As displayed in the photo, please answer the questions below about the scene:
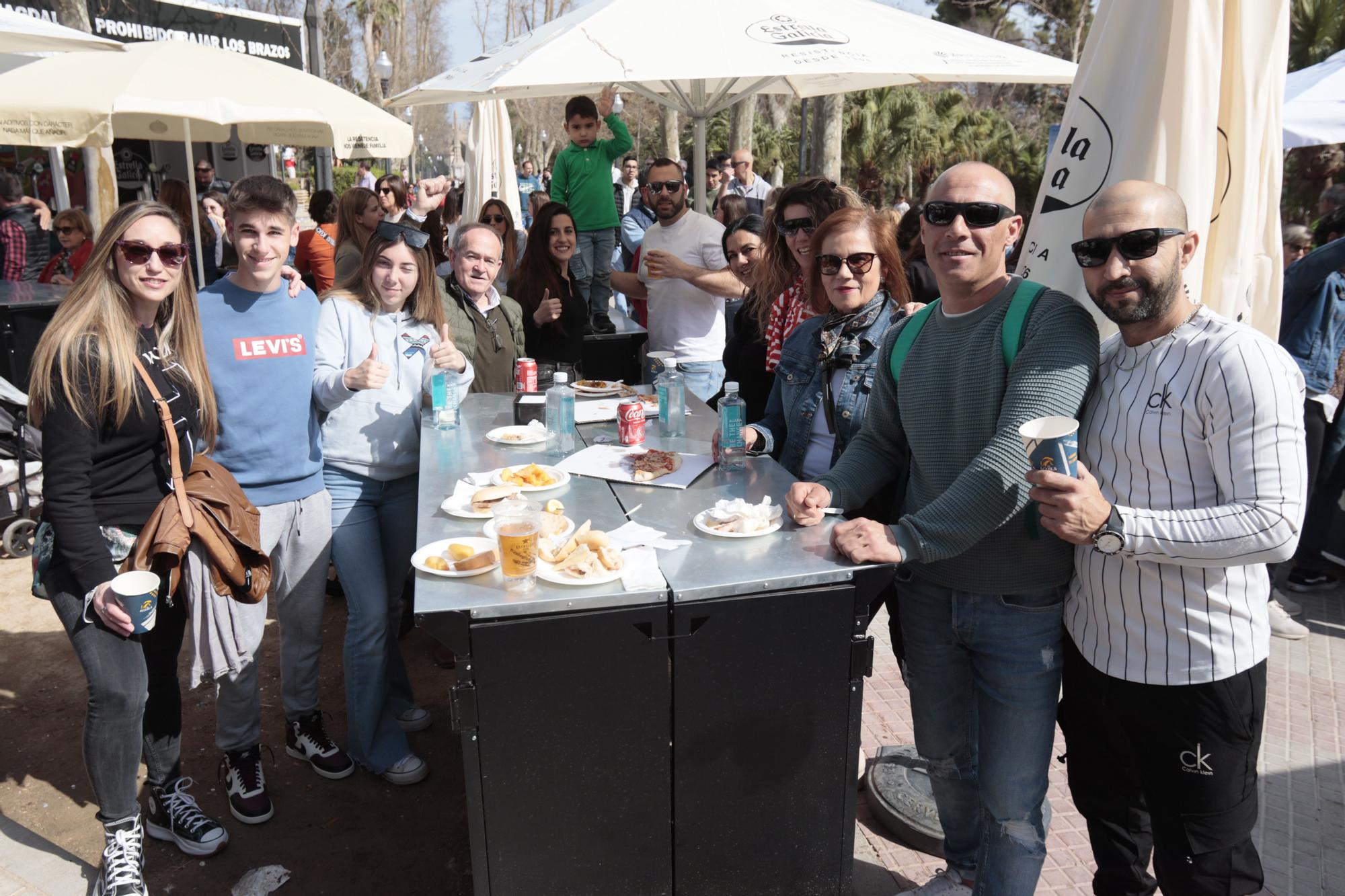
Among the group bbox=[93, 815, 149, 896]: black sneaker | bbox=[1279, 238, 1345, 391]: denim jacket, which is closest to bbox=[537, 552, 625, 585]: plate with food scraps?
bbox=[93, 815, 149, 896]: black sneaker

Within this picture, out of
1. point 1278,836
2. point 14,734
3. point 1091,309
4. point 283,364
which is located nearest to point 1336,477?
point 1278,836

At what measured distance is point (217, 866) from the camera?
3283mm

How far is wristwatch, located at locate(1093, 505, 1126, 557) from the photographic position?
6.75ft

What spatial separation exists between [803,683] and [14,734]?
3.68 m

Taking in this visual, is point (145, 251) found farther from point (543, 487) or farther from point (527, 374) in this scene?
point (527, 374)

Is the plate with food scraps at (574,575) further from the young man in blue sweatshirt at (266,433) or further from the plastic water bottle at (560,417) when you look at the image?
the young man in blue sweatshirt at (266,433)

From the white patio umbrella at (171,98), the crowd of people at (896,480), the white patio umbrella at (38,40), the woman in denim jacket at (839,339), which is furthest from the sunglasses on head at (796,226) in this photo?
the white patio umbrella at (38,40)

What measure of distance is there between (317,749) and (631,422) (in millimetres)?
1863

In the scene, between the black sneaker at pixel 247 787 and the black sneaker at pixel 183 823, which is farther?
the black sneaker at pixel 247 787

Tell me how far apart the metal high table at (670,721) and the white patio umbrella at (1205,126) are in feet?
4.50

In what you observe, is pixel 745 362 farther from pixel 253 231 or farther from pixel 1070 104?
pixel 253 231

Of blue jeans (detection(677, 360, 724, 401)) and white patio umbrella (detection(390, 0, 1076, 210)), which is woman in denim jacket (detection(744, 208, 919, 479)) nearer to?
white patio umbrella (detection(390, 0, 1076, 210))

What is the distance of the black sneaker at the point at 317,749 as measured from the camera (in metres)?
3.78

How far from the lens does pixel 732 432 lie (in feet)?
11.1
